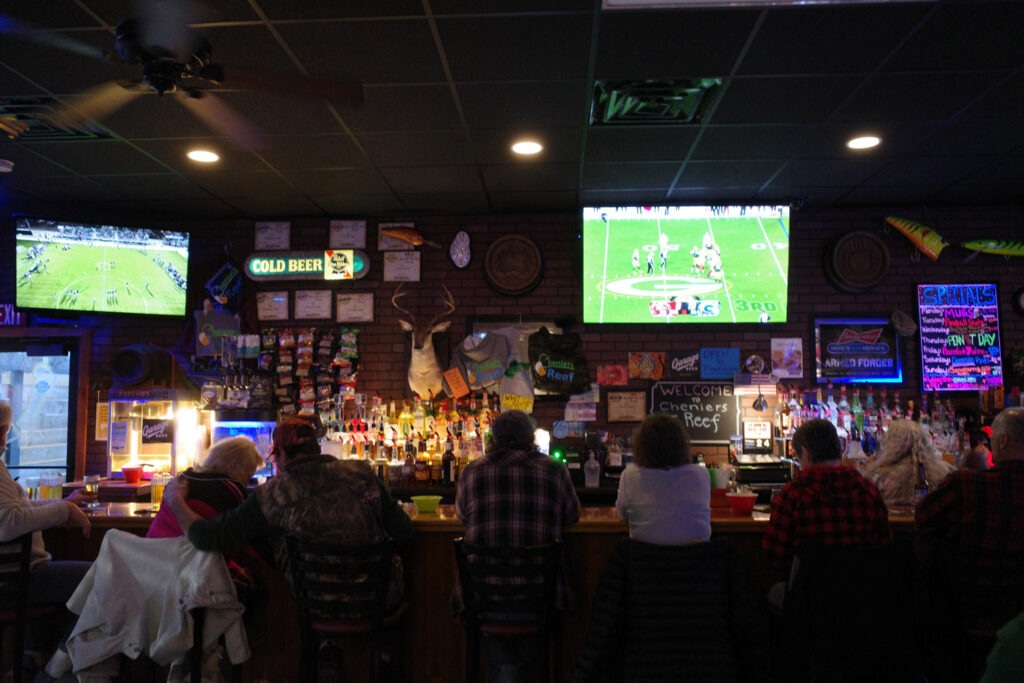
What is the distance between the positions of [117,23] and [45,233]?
3296 millimetres

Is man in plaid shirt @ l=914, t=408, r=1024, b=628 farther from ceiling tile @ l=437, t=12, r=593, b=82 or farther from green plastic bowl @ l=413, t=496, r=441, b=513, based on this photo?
ceiling tile @ l=437, t=12, r=593, b=82

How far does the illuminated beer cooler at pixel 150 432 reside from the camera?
6.00m

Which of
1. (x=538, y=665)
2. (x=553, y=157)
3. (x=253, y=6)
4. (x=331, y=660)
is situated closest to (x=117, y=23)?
(x=253, y=6)

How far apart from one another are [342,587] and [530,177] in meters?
3.46

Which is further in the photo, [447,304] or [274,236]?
[274,236]

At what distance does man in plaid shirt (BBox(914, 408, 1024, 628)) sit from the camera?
111 inches

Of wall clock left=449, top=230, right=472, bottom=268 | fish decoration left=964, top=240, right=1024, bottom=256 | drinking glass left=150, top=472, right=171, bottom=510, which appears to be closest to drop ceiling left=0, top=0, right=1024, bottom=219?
wall clock left=449, top=230, right=472, bottom=268

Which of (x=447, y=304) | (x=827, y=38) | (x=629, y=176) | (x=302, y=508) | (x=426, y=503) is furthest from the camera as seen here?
(x=447, y=304)

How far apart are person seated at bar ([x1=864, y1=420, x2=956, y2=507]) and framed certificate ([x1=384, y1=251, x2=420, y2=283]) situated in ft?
13.1

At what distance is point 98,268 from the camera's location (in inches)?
231

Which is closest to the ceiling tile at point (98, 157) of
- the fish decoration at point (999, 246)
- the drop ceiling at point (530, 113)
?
the drop ceiling at point (530, 113)

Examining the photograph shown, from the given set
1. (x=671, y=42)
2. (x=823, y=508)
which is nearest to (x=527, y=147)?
(x=671, y=42)

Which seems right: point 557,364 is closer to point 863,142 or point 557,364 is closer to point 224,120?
point 863,142

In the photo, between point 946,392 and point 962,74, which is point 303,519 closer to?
point 962,74
